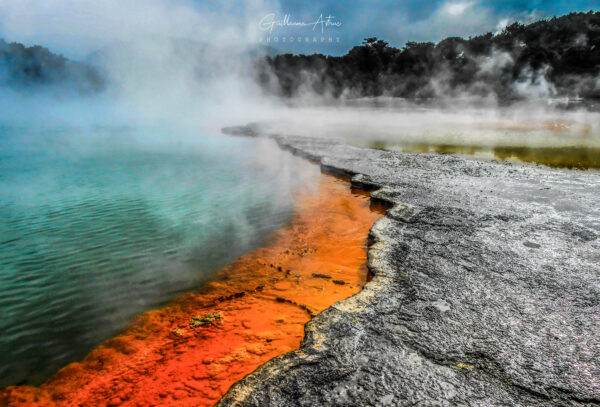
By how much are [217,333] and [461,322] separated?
178 centimetres

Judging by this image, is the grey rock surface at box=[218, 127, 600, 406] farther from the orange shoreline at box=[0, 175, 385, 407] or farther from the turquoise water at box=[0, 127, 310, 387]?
the turquoise water at box=[0, 127, 310, 387]

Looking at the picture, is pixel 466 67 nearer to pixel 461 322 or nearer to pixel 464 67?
pixel 464 67

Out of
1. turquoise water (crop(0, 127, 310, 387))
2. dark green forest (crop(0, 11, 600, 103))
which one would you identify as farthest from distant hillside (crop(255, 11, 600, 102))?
turquoise water (crop(0, 127, 310, 387))

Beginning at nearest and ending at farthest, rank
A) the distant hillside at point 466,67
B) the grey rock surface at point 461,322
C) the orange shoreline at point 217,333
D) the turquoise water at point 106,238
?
the grey rock surface at point 461,322, the orange shoreline at point 217,333, the turquoise water at point 106,238, the distant hillside at point 466,67

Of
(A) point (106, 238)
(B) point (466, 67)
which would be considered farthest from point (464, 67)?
(A) point (106, 238)

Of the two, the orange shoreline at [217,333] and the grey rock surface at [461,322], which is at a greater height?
the grey rock surface at [461,322]

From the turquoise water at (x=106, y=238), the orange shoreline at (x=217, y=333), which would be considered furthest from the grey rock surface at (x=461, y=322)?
the turquoise water at (x=106, y=238)

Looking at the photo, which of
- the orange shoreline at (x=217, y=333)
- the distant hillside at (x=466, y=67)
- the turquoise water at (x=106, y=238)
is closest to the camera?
the orange shoreline at (x=217, y=333)

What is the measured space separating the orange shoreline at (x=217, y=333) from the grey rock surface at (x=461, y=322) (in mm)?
428

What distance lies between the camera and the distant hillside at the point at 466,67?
24.5 meters

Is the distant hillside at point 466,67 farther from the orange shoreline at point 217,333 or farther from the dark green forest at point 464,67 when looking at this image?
the orange shoreline at point 217,333

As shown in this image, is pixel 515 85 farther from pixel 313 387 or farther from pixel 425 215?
pixel 313 387

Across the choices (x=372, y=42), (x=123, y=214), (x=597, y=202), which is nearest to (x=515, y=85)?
(x=372, y=42)

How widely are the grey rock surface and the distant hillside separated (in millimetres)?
27849
